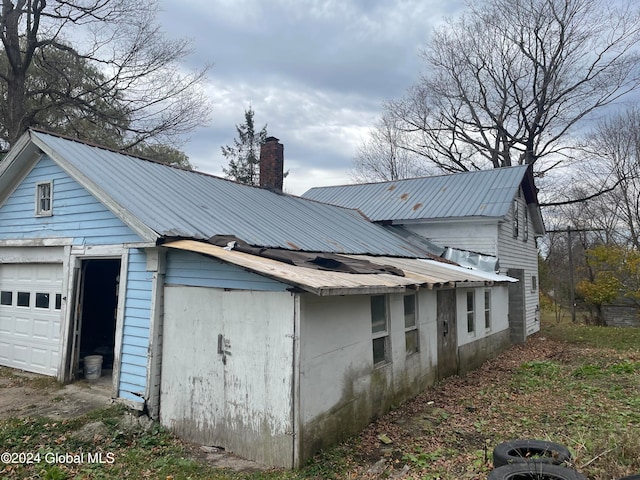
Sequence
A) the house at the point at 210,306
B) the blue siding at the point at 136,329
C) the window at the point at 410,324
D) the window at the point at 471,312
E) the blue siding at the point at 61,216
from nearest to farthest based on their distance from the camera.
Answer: the house at the point at 210,306, the blue siding at the point at 136,329, the blue siding at the point at 61,216, the window at the point at 410,324, the window at the point at 471,312

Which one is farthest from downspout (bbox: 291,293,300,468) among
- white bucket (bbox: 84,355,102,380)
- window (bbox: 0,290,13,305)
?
window (bbox: 0,290,13,305)

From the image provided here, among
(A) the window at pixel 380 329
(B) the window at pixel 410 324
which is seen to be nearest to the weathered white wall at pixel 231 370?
(A) the window at pixel 380 329

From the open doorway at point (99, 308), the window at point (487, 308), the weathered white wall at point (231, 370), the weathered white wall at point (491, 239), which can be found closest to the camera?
the weathered white wall at point (231, 370)

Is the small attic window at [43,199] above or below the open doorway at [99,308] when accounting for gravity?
above

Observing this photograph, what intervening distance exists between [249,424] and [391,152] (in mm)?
33367

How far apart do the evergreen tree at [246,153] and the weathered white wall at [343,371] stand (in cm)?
3460

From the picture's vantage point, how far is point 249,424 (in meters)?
5.91

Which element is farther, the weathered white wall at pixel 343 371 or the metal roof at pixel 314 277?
the weathered white wall at pixel 343 371

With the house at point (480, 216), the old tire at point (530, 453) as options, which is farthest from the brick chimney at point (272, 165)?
the old tire at point (530, 453)

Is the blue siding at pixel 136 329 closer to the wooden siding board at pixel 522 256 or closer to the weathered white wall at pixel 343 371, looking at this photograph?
the weathered white wall at pixel 343 371

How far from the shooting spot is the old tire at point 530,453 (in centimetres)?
459

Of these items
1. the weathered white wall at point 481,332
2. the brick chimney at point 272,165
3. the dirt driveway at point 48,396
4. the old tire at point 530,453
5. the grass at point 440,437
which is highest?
A: the brick chimney at point 272,165

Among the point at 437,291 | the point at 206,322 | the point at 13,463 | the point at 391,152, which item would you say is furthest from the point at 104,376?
the point at 391,152

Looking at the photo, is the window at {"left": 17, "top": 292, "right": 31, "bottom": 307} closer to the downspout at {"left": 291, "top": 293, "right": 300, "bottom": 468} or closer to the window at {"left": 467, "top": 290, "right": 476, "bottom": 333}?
the downspout at {"left": 291, "top": 293, "right": 300, "bottom": 468}
